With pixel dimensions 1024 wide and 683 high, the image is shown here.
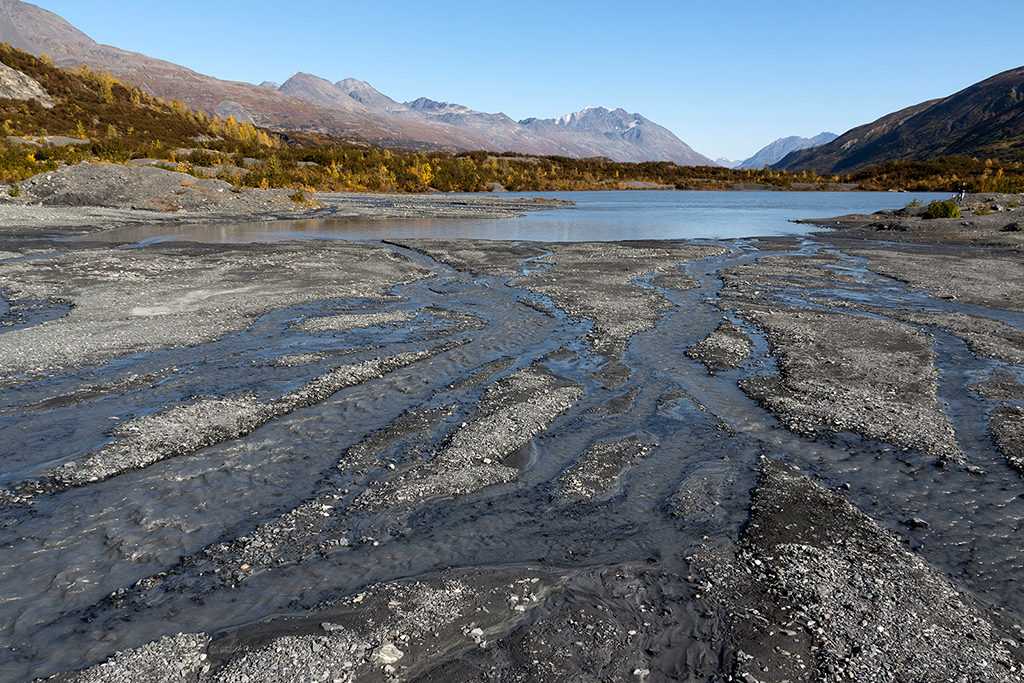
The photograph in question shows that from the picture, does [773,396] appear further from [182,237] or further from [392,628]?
[182,237]

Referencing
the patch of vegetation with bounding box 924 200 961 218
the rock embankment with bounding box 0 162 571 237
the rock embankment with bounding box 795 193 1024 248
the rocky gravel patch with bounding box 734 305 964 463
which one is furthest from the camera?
the patch of vegetation with bounding box 924 200 961 218

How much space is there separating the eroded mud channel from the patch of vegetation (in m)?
28.7

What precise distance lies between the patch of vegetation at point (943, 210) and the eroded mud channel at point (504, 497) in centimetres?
2872

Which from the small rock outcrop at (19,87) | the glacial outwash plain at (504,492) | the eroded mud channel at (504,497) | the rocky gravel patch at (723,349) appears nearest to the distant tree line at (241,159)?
the small rock outcrop at (19,87)

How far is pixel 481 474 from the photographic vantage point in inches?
214

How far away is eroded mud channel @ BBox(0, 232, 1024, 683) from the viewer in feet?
10.9

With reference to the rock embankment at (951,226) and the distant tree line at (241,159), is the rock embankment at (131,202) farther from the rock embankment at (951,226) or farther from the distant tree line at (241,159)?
the rock embankment at (951,226)

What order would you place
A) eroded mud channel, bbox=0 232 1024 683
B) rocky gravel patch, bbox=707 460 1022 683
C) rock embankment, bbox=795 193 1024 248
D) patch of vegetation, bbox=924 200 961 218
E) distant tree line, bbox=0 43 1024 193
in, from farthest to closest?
distant tree line, bbox=0 43 1024 193 < patch of vegetation, bbox=924 200 961 218 < rock embankment, bbox=795 193 1024 248 < eroded mud channel, bbox=0 232 1024 683 < rocky gravel patch, bbox=707 460 1022 683

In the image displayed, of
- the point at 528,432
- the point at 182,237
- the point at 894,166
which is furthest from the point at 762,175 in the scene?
the point at 528,432

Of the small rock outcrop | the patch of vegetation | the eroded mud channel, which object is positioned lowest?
the eroded mud channel

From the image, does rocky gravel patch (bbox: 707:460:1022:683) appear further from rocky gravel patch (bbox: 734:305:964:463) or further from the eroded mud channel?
rocky gravel patch (bbox: 734:305:964:463)

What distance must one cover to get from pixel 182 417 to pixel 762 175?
144 metres

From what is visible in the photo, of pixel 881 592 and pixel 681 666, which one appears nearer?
pixel 681 666

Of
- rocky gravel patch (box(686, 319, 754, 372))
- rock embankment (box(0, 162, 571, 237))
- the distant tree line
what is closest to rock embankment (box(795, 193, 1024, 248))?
the distant tree line
